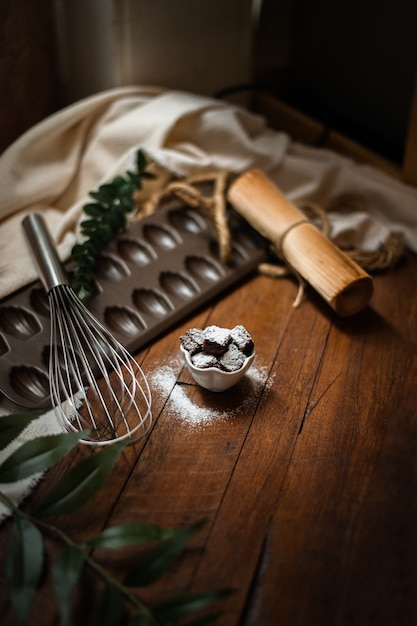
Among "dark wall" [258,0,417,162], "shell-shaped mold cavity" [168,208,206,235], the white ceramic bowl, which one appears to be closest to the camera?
the white ceramic bowl

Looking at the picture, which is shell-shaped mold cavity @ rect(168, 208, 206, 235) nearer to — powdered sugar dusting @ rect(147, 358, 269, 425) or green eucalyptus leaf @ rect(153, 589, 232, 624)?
powdered sugar dusting @ rect(147, 358, 269, 425)

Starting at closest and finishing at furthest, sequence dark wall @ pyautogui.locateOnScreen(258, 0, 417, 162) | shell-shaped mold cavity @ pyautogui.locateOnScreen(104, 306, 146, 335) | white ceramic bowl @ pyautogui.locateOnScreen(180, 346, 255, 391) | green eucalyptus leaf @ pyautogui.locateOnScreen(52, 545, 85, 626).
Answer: green eucalyptus leaf @ pyautogui.locateOnScreen(52, 545, 85, 626) < white ceramic bowl @ pyautogui.locateOnScreen(180, 346, 255, 391) < shell-shaped mold cavity @ pyautogui.locateOnScreen(104, 306, 146, 335) < dark wall @ pyautogui.locateOnScreen(258, 0, 417, 162)

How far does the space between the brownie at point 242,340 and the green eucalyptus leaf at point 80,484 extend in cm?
17

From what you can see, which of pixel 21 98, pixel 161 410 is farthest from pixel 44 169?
pixel 161 410

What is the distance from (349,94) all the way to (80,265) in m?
0.63

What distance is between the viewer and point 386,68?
3.67 feet

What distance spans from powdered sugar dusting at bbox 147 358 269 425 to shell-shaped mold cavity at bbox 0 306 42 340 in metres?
0.14

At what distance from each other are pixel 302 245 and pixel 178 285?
0.16m

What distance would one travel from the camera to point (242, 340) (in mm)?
716

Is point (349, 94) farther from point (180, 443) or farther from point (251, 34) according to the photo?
point (180, 443)

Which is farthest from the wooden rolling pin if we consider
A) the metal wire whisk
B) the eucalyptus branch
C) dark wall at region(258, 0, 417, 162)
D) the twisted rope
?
dark wall at region(258, 0, 417, 162)

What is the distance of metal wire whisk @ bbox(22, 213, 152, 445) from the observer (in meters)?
0.71

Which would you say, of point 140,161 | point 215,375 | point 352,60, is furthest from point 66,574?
point 352,60

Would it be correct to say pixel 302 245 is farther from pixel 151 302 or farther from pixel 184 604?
pixel 184 604
